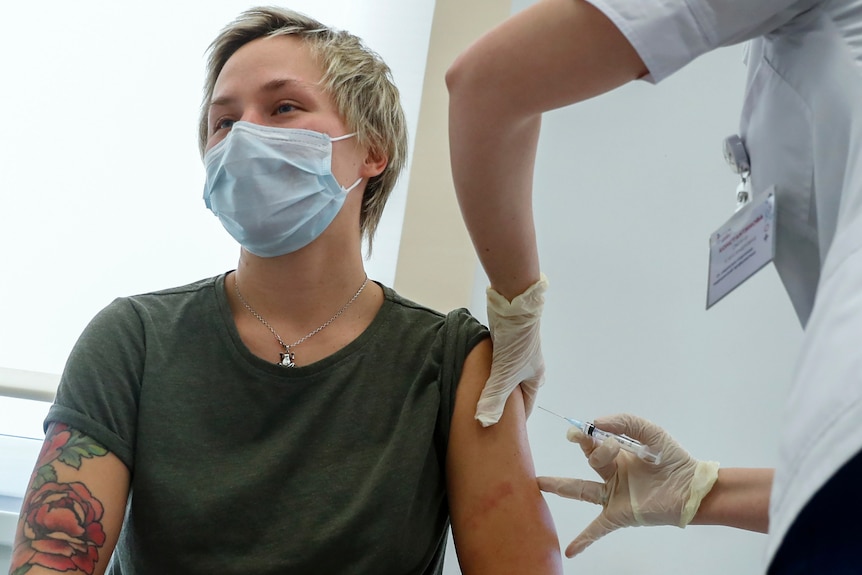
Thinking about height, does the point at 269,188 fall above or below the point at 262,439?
above

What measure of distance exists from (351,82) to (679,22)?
2.76 ft

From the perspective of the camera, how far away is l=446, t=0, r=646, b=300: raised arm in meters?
0.82

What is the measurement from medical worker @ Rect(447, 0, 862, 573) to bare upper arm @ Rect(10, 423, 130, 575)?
65 centimetres

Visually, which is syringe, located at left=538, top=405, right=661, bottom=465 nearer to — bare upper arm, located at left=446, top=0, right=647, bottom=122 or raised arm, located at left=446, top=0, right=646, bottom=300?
raised arm, located at left=446, top=0, right=646, bottom=300

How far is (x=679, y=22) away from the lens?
0.79m

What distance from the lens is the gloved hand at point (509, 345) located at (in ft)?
4.12

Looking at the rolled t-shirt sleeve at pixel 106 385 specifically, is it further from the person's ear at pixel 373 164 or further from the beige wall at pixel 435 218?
the beige wall at pixel 435 218

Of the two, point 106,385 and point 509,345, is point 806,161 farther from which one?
point 106,385

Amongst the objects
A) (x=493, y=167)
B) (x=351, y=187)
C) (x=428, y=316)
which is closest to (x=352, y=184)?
(x=351, y=187)

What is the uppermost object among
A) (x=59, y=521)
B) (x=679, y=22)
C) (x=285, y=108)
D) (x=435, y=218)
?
(x=679, y=22)

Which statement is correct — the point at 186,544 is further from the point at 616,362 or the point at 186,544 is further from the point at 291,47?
the point at 616,362

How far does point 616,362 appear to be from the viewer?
1876 mm

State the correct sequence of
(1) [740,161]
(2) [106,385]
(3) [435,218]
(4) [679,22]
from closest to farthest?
(4) [679,22] < (1) [740,161] < (2) [106,385] < (3) [435,218]

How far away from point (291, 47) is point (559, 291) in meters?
0.85
